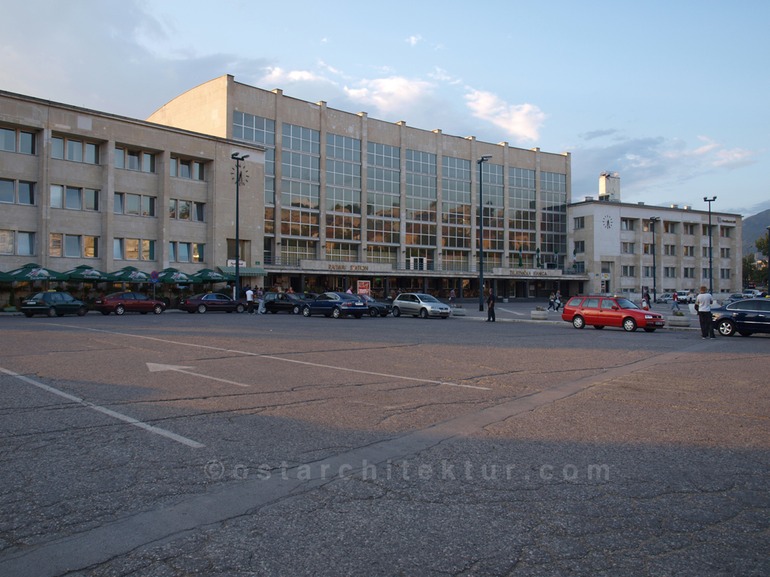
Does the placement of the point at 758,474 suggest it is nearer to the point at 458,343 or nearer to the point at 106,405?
the point at 106,405

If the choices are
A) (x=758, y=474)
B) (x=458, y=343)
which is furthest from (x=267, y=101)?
(x=758, y=474)

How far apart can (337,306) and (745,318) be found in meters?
21.1

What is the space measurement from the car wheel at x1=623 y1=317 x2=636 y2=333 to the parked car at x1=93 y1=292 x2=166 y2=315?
98.2 ft

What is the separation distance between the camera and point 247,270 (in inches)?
2099

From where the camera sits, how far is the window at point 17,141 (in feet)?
136

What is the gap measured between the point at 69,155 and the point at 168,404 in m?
43.5

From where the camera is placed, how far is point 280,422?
23.4ft

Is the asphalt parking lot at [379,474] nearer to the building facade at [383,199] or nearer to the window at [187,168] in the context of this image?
the window at [187,168]

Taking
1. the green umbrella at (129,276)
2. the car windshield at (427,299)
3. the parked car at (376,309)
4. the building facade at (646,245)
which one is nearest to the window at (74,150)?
the green umbrella at (129,276)

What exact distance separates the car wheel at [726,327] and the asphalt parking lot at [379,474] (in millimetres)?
13827

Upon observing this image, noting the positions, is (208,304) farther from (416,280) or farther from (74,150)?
(416,280)

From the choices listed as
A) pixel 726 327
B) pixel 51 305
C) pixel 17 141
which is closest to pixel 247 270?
pixel 17 141

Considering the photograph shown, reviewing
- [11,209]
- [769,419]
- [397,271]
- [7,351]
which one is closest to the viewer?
[769,419]

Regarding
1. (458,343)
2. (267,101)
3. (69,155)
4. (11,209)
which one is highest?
(267,101)
